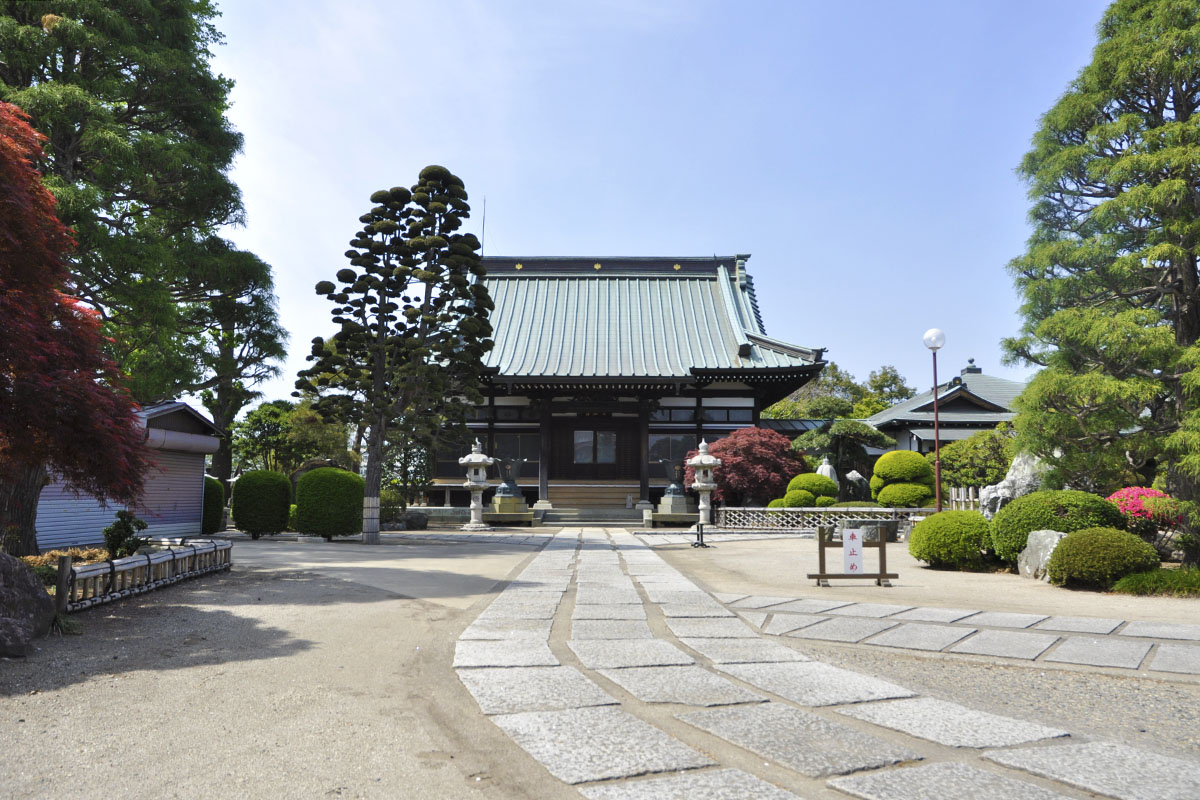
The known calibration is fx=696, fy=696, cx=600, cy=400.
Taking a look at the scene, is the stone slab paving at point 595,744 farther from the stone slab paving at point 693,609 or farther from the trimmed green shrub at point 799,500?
the trimmed green shrub at point 799,500

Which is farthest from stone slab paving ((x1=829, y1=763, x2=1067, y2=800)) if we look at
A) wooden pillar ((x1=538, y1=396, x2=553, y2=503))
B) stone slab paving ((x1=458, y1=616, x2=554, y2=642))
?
wooden pillar ((x1=538, y1=396, x2=553, y2=503))

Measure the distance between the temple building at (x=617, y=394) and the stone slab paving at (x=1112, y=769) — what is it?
19430 mm

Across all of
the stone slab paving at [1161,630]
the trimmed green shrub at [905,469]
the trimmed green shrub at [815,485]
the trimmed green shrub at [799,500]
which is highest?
the trimmed green shrub at [905,469]

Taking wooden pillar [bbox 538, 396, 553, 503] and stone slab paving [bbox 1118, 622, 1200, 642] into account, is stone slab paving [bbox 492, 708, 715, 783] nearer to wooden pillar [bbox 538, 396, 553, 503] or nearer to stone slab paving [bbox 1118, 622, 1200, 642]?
stone slab paving [bbox 1118, 622, 1200, 642]

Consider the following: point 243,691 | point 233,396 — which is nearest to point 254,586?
point 243,691

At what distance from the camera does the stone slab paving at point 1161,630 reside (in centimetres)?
550

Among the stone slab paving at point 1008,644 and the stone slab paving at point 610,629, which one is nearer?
the stone slab paving at point 1008,644

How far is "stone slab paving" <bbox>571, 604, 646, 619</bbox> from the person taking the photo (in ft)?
20.8

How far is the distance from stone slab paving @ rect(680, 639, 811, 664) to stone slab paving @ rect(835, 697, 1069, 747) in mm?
1073

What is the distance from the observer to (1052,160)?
9289 millimetres

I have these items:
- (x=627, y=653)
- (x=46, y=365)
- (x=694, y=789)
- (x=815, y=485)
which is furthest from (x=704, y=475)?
(x=694, y=789)

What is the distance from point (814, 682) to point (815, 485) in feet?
54.5

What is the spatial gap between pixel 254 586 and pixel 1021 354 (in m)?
10.4

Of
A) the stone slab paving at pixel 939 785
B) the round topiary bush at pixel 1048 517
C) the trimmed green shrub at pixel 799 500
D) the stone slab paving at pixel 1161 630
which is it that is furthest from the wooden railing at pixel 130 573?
the trimmed green shrub at pixel 799 500
